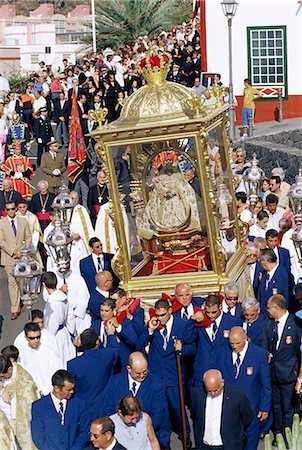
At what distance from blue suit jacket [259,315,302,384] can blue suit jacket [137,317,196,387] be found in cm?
66

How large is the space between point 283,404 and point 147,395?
5.09 ft

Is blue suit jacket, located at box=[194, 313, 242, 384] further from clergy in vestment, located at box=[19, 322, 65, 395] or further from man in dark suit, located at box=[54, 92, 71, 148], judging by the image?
man in dark suit, located at box=[54, 92, 71, 148]

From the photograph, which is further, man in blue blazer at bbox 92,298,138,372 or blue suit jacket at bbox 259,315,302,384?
man in blue blazer at bbox 92,298,138,372

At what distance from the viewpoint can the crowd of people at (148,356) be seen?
7973mm

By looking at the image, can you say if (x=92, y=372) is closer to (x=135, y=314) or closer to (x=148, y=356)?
(x=148, y=356)

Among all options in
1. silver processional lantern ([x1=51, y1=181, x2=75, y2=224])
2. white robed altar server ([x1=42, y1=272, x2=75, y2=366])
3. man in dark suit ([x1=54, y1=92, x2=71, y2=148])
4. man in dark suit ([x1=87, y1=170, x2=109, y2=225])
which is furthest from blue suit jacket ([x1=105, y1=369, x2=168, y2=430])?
man in dark suit ([x1=54, y1=92, x2=71, y2=148])

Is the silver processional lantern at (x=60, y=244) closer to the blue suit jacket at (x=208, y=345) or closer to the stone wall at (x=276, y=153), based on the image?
the blue suit jacket at (x=208, y=345)

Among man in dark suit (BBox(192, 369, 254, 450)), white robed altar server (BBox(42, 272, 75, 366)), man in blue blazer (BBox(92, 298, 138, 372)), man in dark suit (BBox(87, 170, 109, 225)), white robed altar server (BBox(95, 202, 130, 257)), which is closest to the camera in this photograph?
man in dark suit (BBox(192, 369, 254, 450))

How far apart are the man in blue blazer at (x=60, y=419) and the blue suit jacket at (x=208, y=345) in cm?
168

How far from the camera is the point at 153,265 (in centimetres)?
1177

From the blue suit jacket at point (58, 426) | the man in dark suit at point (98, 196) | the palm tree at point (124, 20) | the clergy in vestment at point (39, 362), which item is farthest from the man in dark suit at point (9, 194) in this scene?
the palm tree at point (124, 20)

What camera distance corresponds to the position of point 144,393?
842 cm

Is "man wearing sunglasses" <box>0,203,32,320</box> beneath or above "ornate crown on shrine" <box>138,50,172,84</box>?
beneath

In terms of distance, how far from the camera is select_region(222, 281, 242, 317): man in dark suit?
9.84 metres
